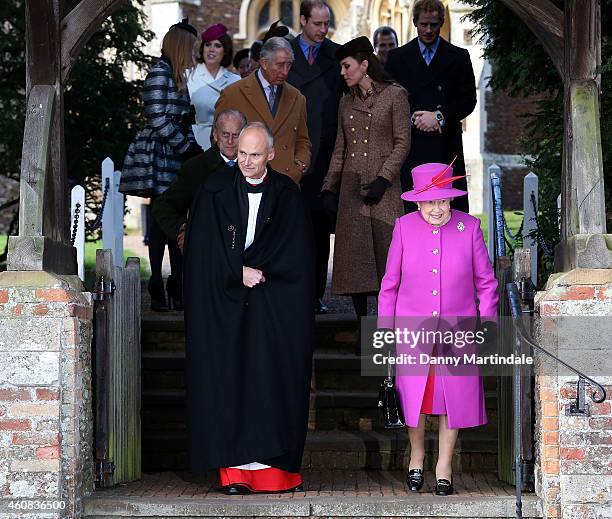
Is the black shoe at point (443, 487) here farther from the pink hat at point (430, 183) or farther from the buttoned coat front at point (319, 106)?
the buttoned coat front at point (319, 106)

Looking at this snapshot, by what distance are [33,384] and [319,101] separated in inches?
138

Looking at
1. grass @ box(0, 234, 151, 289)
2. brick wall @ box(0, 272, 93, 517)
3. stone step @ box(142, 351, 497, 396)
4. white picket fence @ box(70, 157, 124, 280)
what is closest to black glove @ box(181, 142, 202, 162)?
stone step @ box(142, 351, 497, 396)

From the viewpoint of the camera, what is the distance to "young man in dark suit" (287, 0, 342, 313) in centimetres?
954

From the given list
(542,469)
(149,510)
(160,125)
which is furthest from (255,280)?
(160,125)

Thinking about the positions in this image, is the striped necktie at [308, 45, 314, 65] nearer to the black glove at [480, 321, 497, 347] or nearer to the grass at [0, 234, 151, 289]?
the black glove at [480, 321, 497, 347]

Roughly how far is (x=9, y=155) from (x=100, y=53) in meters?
1.48

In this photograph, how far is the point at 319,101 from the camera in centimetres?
959

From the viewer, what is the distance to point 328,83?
963 cm

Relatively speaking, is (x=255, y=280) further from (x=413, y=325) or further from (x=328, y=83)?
(x=328, y=83)

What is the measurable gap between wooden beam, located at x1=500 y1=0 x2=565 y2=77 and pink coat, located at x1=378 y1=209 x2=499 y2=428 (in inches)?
40.7

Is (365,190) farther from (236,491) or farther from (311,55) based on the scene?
(236,491)

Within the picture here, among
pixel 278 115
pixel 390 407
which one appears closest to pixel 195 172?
pixel 278 115

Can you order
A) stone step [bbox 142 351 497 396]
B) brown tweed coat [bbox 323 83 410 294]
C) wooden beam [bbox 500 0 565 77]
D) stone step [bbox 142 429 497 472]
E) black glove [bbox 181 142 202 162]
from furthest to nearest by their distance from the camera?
black glove [bbox 181 142 202 162] < stone step [bbox 142 351 497 396] < brown tweed coat [bbox 323 83 410 294] < stone step [bbox 142 429 497 472] < wooden beam [bbox 500 0 565 77]

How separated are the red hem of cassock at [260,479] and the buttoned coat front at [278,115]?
220 cm
